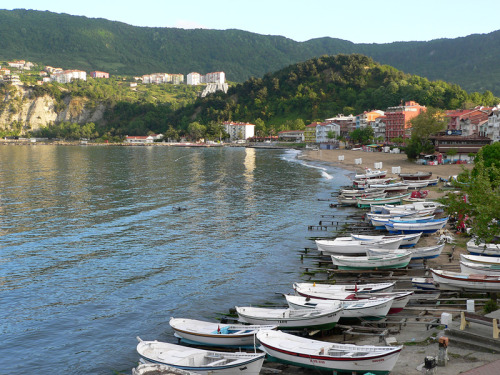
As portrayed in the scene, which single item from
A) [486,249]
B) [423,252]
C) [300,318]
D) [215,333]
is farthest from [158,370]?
[486,249]

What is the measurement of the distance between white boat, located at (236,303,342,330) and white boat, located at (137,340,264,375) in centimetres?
410

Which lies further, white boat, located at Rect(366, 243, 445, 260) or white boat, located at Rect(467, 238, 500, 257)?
white boat, located at Rect(366, 243, 445, 260)

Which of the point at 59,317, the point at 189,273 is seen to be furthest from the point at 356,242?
the point at 59,317

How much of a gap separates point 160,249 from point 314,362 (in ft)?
84.3

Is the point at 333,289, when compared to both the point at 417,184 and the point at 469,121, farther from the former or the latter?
the point at 469,121

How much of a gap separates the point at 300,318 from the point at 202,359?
5390mm

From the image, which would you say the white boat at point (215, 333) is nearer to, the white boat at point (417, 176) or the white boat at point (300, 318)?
the white boat at point (300, 318)

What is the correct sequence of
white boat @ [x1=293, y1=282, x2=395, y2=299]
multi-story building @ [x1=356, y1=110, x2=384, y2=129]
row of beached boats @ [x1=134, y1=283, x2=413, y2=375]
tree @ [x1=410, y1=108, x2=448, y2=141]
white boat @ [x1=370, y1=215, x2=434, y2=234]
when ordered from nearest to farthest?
1. row of beached boats @ [x1=134, y1=283, x2=413, y2=375]
2. white boat @ [x1=293, y1=282, x2=395, y2=299]
3. white boat @ [x1=370, y1=215, x2=434, y2=234]
4. tree @ [x1=410, y1=108, x2=448, y2=141]
5. multi-story building @ [x1=356, y1=110, x2=384, y2=129]

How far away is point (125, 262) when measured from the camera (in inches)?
1489

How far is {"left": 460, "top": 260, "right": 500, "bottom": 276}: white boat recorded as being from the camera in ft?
90.1

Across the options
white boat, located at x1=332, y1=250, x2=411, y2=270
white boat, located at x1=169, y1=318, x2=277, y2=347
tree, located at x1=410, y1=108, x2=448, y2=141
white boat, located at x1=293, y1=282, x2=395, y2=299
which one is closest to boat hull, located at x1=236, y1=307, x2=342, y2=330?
white boat, located at x1=169, y1=318, x2=277, y2=347

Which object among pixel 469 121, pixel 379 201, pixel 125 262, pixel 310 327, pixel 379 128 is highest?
pixel 379 128

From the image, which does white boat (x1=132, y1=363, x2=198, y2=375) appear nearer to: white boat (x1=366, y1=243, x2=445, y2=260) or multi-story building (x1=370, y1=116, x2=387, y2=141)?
white boat (x1=366, y1=243, x2=445, y2=260)

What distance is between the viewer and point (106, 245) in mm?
43156
